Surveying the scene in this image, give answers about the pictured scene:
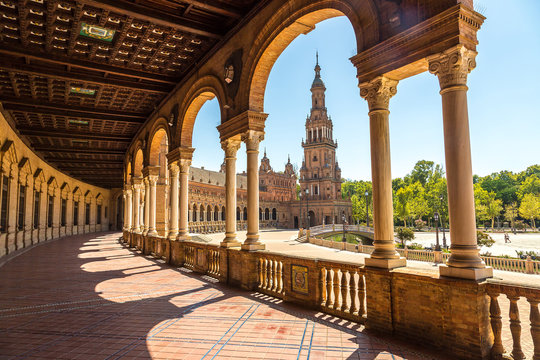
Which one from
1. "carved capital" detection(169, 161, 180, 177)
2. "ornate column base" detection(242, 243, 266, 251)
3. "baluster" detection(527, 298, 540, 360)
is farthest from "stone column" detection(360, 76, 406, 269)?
"carved capital" detection(169, 161, 180, 177)

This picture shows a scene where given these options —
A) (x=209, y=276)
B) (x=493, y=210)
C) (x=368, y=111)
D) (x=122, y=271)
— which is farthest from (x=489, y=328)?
(x=493, y=210)

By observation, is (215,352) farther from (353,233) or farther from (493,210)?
(493,210)

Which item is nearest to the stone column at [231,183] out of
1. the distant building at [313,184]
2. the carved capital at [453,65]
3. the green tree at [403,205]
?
the carved capital at [453,65]

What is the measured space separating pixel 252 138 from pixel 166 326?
494 cm

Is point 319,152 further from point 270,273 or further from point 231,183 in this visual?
point 270,273

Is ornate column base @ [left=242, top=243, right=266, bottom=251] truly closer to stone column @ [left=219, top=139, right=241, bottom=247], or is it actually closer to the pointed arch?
stone column @ [left=219, top=139, right=241, bottom=247]

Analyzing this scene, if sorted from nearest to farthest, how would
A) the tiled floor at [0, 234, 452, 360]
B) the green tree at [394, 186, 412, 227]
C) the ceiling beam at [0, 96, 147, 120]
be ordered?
the tiled floor at [0, 234, 452, 360] < the ceiling beam at [0, 96, 147, 120] < the green tree at [394, 186, 412, 227]

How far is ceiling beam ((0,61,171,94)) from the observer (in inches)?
412

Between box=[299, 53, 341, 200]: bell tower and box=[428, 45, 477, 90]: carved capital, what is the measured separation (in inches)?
2705

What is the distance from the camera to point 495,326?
12.6ft

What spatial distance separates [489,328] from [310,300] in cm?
303

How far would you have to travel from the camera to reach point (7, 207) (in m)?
15.3

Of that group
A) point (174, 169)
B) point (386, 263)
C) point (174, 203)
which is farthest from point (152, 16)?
point (386, 263)

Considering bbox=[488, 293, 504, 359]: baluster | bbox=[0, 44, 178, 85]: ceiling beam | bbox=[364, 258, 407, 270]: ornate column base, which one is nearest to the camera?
bbox=[488, 293, 504, 359]: baluster
